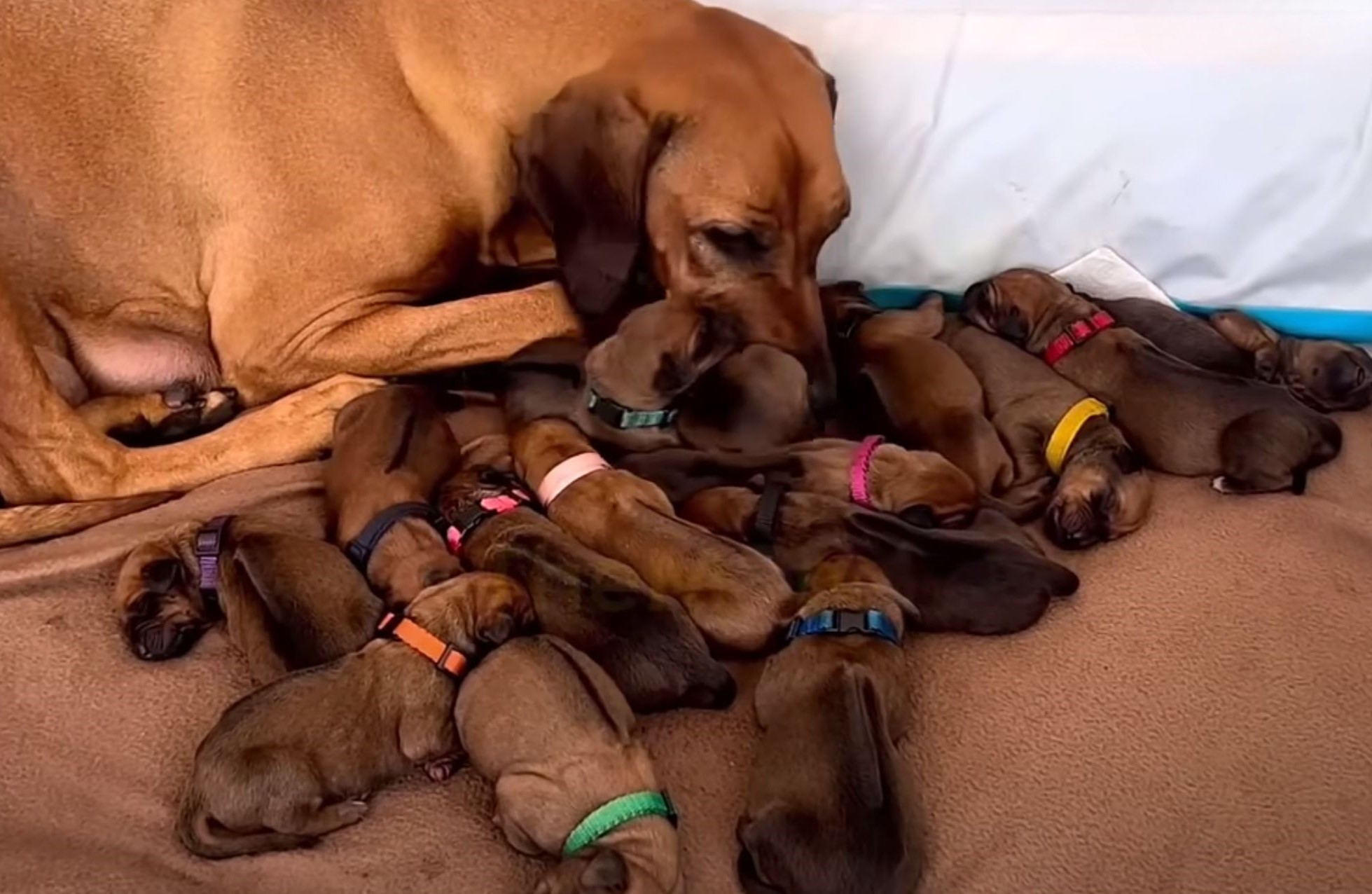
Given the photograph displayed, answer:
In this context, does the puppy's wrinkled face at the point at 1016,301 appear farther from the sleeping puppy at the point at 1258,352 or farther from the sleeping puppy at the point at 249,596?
the sleeping puppy at the point at 249,596

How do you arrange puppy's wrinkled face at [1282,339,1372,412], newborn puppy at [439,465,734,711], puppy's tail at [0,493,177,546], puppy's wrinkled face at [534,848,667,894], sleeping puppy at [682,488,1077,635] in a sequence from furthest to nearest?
1. puppy's wrinkled face at [1282,339,1372,412]
2. puppy's tail at [0,493,177,546]
3. sleeping puppy at [682,488,1077,635]
4. newborn puppy at [439,465,734,711]
5. puppy's wrinkled face at [534,848,667,894]

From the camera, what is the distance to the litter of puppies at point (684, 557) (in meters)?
1.61

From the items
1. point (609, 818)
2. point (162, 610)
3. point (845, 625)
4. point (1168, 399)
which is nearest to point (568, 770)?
point (609, 818)

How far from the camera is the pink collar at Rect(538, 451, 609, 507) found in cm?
208

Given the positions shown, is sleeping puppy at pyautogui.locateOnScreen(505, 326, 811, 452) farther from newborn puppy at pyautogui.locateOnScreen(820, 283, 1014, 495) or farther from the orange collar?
the orange collar

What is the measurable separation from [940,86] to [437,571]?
116 cm

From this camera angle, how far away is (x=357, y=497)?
6.70 feet

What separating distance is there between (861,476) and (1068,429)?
0.34 metres

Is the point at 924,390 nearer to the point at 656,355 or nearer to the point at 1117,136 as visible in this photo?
the point at 656,355

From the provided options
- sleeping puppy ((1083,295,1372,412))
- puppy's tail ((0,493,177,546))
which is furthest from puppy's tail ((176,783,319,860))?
sleeping puppy ((1083,295,1372,412))

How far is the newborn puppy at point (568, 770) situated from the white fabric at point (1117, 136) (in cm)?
115

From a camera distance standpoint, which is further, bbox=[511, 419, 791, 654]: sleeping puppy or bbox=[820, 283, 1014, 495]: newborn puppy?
bbox=[820, 283, 1014, 495]: newborn puppy

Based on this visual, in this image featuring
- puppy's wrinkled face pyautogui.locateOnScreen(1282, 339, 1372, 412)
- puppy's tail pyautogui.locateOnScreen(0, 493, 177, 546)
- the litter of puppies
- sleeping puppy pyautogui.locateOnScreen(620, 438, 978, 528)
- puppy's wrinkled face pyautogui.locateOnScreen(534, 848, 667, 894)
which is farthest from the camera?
puppy's wrinkled face pyautogui.locateOnScreen(1282, 339, 1372, 412)

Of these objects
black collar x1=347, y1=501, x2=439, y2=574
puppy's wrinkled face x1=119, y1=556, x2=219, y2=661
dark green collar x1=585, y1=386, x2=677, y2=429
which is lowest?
puppy's wrinkled face x1=119, y1=556, x2=219, y2=661
